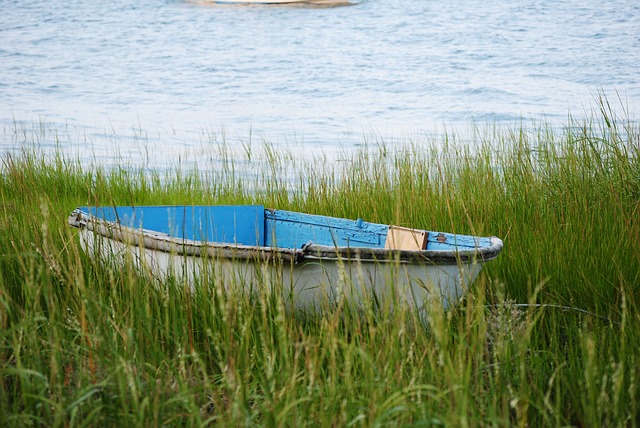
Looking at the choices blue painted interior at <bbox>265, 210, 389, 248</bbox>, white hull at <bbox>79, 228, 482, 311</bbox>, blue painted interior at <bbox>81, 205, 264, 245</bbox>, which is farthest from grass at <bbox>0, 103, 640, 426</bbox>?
blue painted interior at <bbox>81, 205, 264, 245</bbox>

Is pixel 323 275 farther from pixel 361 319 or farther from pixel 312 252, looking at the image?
pixel 361 319

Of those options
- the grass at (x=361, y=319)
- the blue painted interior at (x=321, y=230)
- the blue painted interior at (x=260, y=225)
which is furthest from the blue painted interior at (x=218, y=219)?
the grass at (x=361, y=319)

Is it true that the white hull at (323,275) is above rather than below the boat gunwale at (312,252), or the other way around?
below

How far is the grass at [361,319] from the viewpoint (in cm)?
189

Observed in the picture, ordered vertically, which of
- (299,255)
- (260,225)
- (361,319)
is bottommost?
(361,319)

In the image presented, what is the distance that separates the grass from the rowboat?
0.11m

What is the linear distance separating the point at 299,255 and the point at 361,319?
0.39m

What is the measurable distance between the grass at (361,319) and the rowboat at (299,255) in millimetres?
110

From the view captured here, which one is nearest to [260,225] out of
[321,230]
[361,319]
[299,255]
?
[321,230]

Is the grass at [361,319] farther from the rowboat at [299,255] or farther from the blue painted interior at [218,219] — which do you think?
the blue painted interior at [218,219]

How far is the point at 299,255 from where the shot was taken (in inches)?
121

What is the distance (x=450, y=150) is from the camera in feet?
20.7

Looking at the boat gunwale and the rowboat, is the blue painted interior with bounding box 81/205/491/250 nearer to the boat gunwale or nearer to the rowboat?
the rowboat

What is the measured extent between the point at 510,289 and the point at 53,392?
236 centimetres
